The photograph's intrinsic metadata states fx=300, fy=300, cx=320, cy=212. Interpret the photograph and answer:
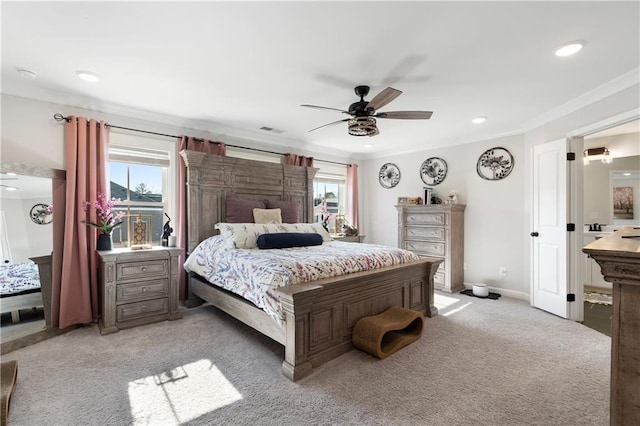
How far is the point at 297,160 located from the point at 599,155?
496 cm

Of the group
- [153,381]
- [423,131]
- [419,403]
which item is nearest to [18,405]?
[153,381]

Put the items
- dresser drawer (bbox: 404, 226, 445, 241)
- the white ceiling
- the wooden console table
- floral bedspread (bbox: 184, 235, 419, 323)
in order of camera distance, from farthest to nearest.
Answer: dresser drawer (bbox: 404, 226, 445, 241) < floral bedspread (bbox: 184, 235, 419, 323) < the white ceiling < the wooden console table

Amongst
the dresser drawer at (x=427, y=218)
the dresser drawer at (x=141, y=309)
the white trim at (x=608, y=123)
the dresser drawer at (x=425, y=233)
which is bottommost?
the dresser drawer at (x=141, y=309)

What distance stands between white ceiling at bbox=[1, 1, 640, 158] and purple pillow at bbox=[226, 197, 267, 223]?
3.84 ft

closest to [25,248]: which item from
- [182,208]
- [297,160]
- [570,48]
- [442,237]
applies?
[182,208]

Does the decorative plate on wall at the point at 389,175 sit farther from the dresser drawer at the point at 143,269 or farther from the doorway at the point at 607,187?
the dresser drawer at the point at 143,269

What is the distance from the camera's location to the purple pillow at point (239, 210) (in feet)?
13.6

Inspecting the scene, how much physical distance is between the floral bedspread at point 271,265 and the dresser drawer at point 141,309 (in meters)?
0.51

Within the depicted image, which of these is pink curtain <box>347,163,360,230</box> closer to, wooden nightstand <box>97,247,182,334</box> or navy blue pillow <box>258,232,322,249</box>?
navy blue pillow <box>258,232,322,249</box>

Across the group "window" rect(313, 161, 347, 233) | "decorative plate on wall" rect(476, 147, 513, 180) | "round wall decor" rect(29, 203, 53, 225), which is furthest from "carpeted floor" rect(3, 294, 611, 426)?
"window" rect(313, 161, 347, 233)

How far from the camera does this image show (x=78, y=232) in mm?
3201

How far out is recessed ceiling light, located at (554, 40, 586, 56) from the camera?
2.23 m

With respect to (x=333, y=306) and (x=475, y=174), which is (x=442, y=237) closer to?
(x=475, y=174)

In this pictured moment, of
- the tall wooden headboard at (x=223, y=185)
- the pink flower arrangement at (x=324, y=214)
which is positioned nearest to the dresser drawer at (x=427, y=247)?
the pink flower arrangement at (x=324, y=214)
